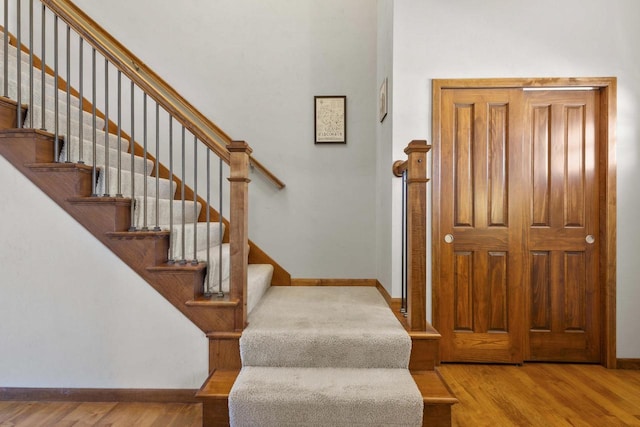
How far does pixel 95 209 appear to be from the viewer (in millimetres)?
2004

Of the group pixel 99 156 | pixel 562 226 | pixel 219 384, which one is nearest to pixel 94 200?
pixel 99 156

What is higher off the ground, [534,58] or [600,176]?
[534,58]

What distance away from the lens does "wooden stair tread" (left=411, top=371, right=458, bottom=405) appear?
161 cm

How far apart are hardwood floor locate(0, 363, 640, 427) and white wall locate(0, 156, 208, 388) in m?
0.13

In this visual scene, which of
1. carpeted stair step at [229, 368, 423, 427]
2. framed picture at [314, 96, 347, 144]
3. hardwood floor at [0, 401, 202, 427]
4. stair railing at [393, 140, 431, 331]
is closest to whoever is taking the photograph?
carpeted stair step at [229, 368, 423, 427]

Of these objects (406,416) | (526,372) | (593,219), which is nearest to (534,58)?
(593,219)

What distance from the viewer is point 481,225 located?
2.47 meters

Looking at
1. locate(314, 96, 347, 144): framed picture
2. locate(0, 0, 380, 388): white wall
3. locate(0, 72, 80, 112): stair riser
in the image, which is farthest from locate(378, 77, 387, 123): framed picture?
locate(0, 72, 80, 112): stair riser

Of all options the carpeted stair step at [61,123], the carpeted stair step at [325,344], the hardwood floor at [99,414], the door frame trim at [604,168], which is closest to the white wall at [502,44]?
the door frame trim at [604,168]

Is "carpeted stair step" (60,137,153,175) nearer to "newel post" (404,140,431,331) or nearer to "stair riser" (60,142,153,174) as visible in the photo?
"stair riser" (60,142,153,174)

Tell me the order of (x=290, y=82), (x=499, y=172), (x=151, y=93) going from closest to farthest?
(x=151, y=93) < (x=499, y=172) < (x=290, y=82)

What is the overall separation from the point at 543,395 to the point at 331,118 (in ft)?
8.06

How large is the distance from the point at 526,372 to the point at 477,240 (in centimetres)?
92

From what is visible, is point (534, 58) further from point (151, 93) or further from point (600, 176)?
point (151, 93)
